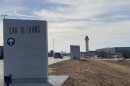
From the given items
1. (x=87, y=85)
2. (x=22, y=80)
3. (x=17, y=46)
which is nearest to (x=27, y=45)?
(x=17, y=46)

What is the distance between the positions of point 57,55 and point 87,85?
9291cm

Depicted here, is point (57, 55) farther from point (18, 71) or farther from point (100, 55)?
point (18, 71)

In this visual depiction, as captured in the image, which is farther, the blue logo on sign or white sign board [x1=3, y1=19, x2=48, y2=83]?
the blue logo on sign

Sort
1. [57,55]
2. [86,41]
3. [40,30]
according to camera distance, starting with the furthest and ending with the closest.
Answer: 1. [86,41]
2. [57,55]
3. [40,30]

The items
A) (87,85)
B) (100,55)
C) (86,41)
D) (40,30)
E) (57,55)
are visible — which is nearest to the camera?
(40,30)

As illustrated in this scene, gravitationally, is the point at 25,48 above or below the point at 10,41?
below

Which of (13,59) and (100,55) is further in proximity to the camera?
(100,55)

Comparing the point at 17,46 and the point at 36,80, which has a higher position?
the point at 17,46

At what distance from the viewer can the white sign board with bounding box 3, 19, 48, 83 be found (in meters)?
19.9

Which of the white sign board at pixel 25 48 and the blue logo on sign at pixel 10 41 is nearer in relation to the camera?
the white sign board at pixel 25 48

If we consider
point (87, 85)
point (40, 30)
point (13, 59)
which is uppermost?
point (40, 30)

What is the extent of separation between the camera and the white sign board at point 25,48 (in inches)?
783

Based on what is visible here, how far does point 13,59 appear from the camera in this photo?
1994 cm

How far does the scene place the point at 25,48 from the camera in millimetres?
19953
